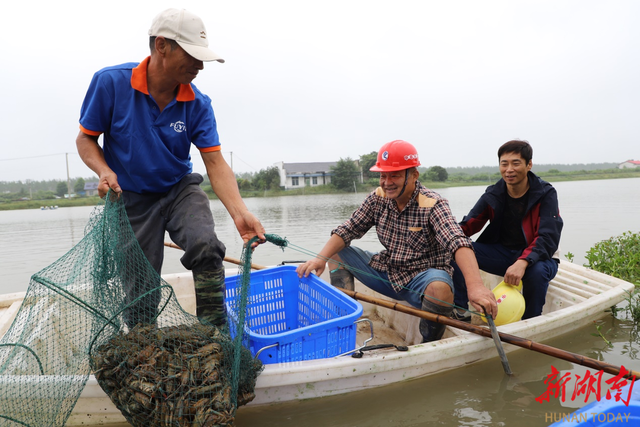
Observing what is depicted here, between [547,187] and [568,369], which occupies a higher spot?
[547,187]

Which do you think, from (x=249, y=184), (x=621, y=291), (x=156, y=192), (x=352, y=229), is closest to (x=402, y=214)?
(x=352, y=229)

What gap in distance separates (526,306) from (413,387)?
1278 millimetres

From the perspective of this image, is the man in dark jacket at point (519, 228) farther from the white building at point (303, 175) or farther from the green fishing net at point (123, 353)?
the white building at point (303, 175)

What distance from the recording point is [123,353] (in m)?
1.78

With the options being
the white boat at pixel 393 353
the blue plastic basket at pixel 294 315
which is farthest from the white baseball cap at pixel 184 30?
the white boat at pixel 393 353

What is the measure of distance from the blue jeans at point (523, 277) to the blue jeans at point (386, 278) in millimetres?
587

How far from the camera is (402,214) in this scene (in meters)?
3.10

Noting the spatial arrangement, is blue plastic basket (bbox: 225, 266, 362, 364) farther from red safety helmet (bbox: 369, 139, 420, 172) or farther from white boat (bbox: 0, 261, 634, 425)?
red safety helmet (bbox: 369, 139, 420, 172)

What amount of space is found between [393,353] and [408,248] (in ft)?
3.16

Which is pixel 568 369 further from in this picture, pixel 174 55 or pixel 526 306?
pixel 174 55

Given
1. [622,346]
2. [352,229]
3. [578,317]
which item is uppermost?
[352,229]

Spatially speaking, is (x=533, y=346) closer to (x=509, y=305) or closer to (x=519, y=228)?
(x=509, y=305)

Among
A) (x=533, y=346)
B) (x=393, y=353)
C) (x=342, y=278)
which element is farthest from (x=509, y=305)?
(x=342, y=278)

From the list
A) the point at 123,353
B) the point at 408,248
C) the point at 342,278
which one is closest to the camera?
the point at 123,353
